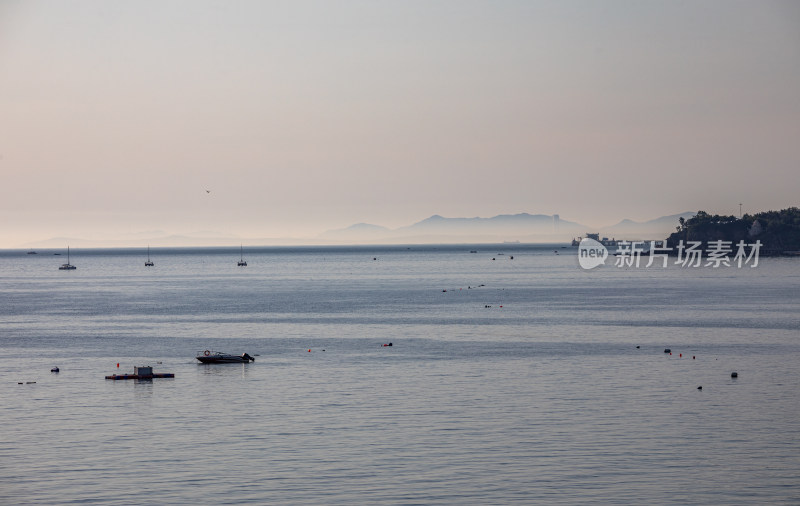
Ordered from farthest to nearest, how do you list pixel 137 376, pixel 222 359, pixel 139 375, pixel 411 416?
pixel 222 359 < pixel 137 376 < pixel 139 375 < pixel 411 416

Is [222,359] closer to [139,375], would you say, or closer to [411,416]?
[139,375]

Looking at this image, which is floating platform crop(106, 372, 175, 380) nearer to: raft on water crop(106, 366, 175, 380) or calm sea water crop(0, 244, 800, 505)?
raft on water crop(106, 366, 175, 380)

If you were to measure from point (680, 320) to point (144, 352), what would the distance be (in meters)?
72.8

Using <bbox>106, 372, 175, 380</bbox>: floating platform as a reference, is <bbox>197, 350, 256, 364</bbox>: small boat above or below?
Answer: above

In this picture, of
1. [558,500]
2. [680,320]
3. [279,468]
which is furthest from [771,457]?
[680,320]

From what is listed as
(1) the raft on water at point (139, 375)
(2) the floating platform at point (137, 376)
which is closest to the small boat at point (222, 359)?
(2) the floating platform at point (137, 376)

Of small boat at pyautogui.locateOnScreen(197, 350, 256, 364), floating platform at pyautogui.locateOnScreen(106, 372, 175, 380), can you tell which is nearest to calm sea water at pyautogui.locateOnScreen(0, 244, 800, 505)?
floating platform at pyautogui.locateOnScreen(106, 372, 175, 380)

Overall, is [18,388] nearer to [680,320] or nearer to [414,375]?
[414,375]

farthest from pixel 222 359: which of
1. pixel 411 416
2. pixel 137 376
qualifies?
pixel 411 416

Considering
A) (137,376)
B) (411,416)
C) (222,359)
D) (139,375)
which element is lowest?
(411,416)

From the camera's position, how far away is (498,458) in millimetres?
48000

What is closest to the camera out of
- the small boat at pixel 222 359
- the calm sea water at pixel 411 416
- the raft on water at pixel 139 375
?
the calm sea water at pixel 411 416

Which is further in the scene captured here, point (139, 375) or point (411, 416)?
point (139, 375)

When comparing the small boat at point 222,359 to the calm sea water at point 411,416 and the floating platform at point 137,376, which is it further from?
the floating platform at point 137,376
